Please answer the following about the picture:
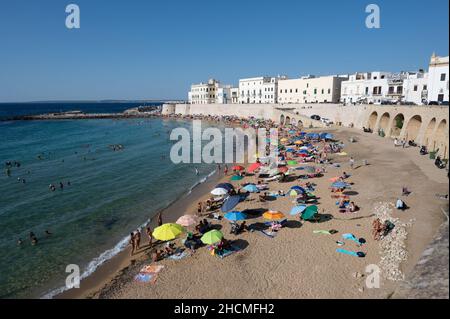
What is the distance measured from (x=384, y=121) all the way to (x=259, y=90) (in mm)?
46791

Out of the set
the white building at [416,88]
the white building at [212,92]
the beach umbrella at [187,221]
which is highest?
the white building at [212,92]

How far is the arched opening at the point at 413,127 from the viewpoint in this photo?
3131 centimetres

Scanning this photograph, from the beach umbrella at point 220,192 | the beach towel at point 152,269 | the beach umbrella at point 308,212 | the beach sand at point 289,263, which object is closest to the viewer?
the beach sand at point 289,263

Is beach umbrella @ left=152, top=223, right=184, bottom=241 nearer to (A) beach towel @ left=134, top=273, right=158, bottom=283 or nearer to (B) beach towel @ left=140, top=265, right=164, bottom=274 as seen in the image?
(B) beach towel @ left=140, top=265, right=164, bottom=274

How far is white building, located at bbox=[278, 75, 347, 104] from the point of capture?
6044cm

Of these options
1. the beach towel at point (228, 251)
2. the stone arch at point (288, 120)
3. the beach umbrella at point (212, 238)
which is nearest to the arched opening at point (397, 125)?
the stone arch at point (288, 120)

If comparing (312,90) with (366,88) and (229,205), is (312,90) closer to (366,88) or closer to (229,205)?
(366,88)

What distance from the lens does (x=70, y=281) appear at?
42.2ft

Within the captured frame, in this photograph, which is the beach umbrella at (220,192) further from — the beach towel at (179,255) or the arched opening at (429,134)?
the arched opening at (429,134)

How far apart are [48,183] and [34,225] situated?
32.2 ft

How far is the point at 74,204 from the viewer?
70.3 ft

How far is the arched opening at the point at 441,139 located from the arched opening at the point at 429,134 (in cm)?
82

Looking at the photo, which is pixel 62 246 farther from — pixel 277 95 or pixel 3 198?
pixel 277 95
